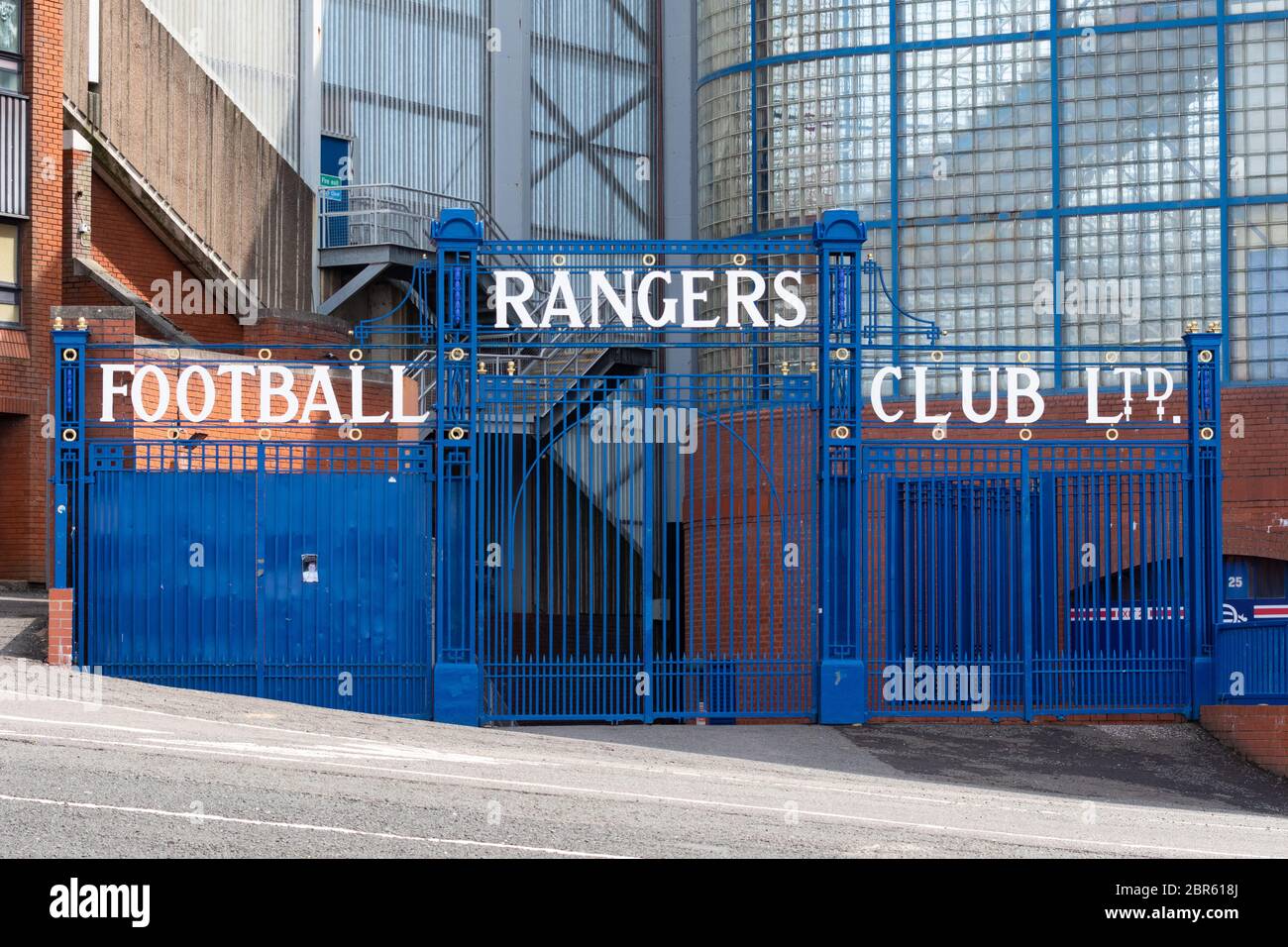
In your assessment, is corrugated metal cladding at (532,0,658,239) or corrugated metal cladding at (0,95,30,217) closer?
corrugated metal cladding at (0,95,30,217)

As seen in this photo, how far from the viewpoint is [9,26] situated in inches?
1034

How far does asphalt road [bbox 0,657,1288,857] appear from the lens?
995 centimetres

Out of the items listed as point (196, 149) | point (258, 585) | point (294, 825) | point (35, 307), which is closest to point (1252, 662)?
point (258, 585)

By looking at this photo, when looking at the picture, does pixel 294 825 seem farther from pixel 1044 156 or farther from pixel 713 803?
pixel 1044 156

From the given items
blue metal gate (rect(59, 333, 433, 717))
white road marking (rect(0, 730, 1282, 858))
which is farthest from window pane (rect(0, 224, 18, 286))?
white road marking (rect(0, 730, 1282, 858))

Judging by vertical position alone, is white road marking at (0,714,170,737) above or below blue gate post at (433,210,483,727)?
below

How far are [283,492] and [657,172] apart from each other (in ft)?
57.7

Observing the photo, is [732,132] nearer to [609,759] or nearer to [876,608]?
[876,608]

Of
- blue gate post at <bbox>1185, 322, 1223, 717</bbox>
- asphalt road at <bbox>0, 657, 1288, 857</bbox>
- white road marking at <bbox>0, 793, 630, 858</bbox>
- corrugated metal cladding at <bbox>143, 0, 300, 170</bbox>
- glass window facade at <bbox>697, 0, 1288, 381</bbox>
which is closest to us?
white road marking at <bbox>0, 793, 630, 858</bbox>

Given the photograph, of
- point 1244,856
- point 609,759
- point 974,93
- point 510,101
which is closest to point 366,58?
point 510,101

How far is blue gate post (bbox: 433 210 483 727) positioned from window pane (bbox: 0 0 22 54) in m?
11.6

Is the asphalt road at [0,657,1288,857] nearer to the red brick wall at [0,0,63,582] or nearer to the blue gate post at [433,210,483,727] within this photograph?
the blue gate post at [433,210,483,727]

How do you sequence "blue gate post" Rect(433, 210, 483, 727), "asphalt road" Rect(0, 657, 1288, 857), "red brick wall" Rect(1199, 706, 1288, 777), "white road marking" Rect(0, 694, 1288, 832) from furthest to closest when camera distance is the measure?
1. "blue gate post" Rect(433, 210, 483, 727)
2. "red brick wall" Rect(1199, 706, 1288, 777)
3. "white road marking" Rect(0, 694, 1288, 832)
4. "asphalt road" Rect(0, 657, 1288, 857)

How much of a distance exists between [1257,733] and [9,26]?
1931cm
